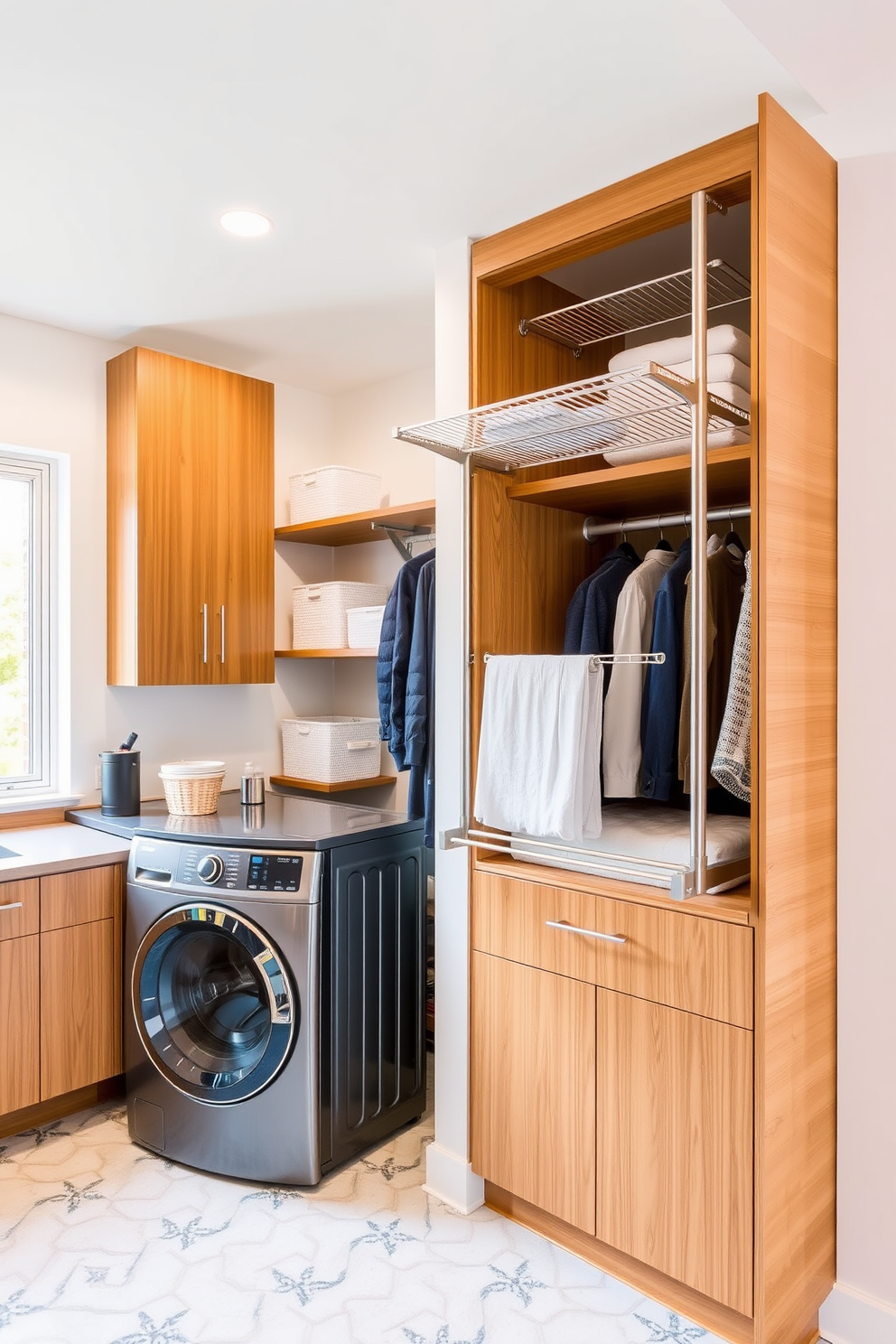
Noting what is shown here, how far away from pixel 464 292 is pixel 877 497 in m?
1.10

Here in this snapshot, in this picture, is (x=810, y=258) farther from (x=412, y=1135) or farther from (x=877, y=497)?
(x=412, y=1135)

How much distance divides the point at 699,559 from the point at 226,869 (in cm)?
143

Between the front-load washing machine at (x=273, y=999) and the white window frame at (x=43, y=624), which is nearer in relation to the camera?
the front-load washing machine at (x=273, y=999)

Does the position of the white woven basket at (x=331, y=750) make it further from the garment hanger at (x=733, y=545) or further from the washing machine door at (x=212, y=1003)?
the garment hanger at (x=733, y=545)

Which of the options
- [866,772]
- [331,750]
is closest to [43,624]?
[331,750]

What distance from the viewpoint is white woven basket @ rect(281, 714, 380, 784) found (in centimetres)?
322

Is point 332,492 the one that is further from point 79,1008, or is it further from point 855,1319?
point 855,1319

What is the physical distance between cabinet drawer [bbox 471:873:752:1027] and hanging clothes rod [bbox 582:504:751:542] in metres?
0.83

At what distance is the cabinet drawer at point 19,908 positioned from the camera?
7.59ft

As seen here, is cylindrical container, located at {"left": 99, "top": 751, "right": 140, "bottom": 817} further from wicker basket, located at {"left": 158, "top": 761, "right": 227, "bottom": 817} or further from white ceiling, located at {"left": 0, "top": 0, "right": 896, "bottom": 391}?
white ceiling, located at {"left": 0, "top": 0, "right": 896, "bottom": 391}

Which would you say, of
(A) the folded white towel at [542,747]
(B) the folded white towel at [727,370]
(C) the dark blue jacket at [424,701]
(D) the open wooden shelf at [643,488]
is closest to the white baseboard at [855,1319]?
(A) the folded white towel at [542,747]

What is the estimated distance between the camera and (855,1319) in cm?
176

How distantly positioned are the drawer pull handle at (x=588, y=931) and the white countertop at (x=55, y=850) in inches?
50.8

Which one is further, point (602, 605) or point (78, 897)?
point (78, 897)
